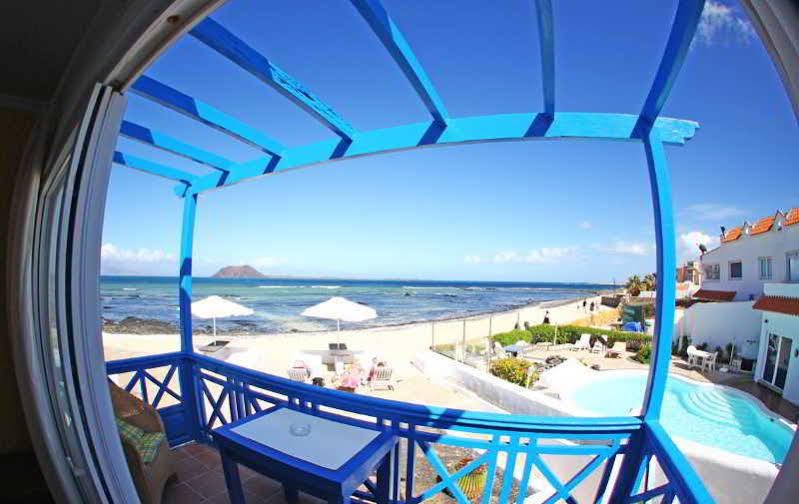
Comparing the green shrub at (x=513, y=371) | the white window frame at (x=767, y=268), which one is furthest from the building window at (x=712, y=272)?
the green shrub at (x=513, y=371)

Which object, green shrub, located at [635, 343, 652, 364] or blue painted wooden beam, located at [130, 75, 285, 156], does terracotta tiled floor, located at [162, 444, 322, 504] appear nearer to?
blue painted wooden beam, located at [130, 75, 285, 156]

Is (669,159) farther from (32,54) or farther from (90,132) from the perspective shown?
(32,54)

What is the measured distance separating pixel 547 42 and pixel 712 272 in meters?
15.2

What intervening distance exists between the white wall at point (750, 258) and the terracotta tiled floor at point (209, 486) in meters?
8.95

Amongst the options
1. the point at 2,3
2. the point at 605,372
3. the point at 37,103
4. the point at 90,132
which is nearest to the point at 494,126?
the point at 90,132

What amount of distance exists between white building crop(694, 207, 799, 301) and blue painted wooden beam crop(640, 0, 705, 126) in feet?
20.8

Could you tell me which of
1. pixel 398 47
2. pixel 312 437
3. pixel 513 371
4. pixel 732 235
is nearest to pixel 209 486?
pixel 312 437

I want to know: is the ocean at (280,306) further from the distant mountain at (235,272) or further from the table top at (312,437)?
the table top at (312,437)

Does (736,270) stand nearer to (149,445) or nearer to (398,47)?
(398,47)

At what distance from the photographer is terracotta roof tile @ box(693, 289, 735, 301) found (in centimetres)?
1070

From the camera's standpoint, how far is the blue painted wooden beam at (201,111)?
1767mm

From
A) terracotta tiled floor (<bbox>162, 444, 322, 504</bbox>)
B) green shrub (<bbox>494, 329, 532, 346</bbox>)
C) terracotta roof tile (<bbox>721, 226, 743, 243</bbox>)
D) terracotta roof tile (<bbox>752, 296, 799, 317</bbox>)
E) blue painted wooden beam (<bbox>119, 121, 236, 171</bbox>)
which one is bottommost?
green shrub (<bbox>494, 329, 532, 346</bbox>)

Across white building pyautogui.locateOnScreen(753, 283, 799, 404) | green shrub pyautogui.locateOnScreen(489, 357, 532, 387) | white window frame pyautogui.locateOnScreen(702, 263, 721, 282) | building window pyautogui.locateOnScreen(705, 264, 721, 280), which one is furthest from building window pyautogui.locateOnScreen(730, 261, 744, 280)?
green shrub pyautogui.locateOnScreen(489, 357, 532, 387)

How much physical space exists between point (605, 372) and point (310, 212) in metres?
26.3
